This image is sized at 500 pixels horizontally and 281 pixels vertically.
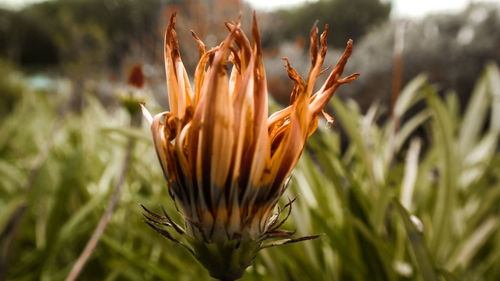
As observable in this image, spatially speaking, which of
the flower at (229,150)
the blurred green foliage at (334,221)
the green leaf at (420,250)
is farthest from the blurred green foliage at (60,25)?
the flower at (229,150)

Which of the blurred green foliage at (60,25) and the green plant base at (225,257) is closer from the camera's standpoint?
the green plant base at (225,257)

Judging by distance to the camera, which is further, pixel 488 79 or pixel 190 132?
pixel 488 79

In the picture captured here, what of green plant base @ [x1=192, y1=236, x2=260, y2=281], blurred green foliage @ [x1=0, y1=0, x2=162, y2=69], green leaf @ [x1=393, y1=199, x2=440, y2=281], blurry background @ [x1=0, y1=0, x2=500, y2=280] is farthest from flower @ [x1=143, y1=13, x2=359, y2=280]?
blurred green foliage @ [x1=0, y1=0, x2=162, y2=69]

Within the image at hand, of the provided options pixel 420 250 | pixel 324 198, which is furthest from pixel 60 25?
pixel 420 250

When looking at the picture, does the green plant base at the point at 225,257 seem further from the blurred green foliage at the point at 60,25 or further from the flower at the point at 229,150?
the blurred green foliage at the point at 60,25

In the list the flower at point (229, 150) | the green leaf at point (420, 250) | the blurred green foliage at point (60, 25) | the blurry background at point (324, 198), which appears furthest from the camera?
the blurred green foliage at point (60, 25)

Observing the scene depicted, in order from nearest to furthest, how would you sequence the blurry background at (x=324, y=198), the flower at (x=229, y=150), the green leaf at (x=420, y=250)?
the flower at (x=229, y=150) < the green leaf at (x=420, y=250) < the blurry background at (x=324, y=198)

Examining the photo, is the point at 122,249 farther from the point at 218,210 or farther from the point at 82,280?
the point at 218,210

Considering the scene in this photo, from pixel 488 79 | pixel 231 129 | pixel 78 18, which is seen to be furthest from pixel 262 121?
pixel 78 18

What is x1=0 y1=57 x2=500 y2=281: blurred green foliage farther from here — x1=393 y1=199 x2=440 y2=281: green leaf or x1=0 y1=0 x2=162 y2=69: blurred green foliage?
x1=0 y1=0 x2=162 y2=69: blurred green foliage
